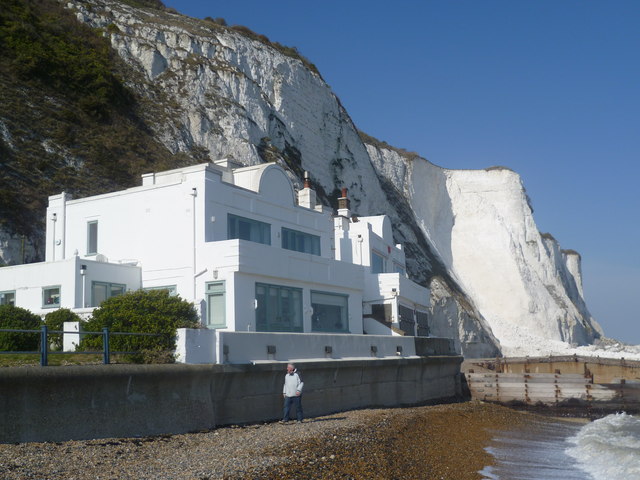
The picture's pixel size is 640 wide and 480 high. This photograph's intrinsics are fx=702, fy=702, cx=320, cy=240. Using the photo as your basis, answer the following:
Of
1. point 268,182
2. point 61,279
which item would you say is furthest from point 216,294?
point 268,182

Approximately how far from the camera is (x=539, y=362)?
1658 inches

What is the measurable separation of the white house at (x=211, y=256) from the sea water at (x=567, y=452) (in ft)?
23.6

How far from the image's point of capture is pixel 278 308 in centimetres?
2222

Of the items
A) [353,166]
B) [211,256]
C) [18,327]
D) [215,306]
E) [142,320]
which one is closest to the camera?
[142,320]

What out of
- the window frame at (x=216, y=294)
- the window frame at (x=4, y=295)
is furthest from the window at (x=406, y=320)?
the window frame at (x=4, y=295)

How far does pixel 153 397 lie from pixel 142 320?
2.82 meters

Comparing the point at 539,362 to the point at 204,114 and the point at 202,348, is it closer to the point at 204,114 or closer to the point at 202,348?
the point at 204,114

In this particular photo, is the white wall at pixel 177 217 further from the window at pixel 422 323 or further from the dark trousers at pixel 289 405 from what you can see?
the window at pixel 422 323

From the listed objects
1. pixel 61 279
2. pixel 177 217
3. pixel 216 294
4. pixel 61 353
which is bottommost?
pixel 61 353

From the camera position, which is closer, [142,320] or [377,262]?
[142,320]

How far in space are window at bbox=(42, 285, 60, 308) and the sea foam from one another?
51.6 ft

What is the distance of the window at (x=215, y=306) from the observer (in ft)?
67.5

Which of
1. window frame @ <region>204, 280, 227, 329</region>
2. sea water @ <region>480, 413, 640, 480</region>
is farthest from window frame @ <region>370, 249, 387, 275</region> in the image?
window frame @ <region>204, 280, 227, 329</region>

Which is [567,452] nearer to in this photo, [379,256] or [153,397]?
[153,397]
